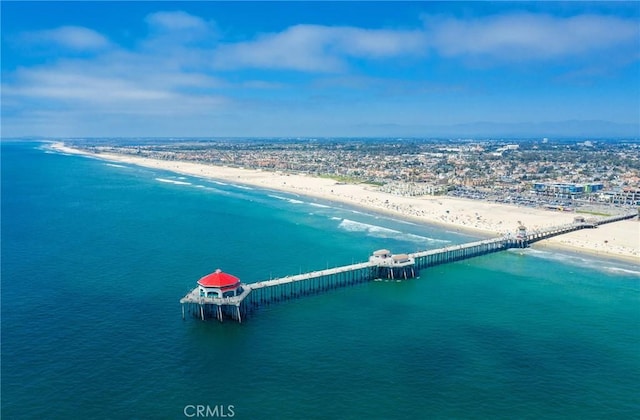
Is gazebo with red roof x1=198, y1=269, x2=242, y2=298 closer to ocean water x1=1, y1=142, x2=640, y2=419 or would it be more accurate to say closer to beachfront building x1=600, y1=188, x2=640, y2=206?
ocean water x1=1, y1=142, x2=640, y2=419

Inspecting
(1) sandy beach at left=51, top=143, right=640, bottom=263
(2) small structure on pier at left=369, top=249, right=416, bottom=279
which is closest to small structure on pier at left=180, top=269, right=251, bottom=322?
(2) small structure on pier at left=369, top=249, right=416, bottom=279

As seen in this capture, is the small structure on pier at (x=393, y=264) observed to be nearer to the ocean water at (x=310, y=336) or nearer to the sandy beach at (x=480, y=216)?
the ocean water at (x=310, y=336)

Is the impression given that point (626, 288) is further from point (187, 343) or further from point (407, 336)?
point (187, 343)

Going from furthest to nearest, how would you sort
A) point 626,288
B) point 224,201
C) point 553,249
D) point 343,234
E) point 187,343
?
point 224,201
point 343,234
point 553,249
point 626,288
point 187,343

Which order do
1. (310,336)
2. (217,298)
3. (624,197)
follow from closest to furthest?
(310,336) → (217,298) → (624,197)

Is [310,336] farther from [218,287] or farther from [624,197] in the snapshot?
[624,197]

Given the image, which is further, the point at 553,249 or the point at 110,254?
the point at 553,249

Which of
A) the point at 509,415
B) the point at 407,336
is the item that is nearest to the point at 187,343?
the point at 407,336

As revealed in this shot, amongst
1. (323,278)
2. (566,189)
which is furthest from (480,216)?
(323,278)
